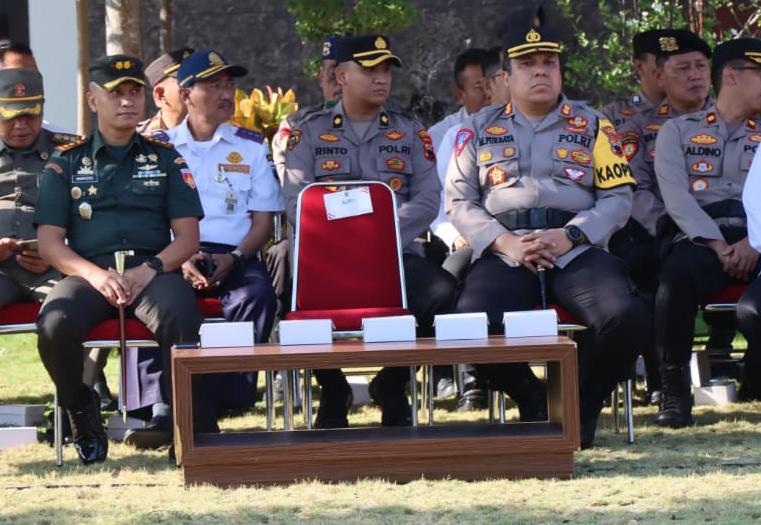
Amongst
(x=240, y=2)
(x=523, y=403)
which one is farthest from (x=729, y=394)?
(x=240, y=2)

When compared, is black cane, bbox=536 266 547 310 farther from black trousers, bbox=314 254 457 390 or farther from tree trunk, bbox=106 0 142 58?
tree trunk, bbox=106 0 142 58

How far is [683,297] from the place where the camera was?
22.0ft

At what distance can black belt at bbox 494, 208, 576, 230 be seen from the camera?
21.3 ft

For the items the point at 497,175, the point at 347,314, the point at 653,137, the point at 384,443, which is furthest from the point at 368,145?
the point at 384,443

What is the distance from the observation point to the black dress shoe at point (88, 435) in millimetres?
6070

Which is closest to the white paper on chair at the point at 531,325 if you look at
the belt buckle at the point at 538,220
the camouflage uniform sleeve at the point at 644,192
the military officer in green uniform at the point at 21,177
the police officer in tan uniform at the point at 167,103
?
the belt buckle at the point at 538,220

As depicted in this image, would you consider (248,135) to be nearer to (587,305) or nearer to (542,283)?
(542,283)

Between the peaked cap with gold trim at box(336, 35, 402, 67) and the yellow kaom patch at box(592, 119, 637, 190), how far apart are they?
104cm

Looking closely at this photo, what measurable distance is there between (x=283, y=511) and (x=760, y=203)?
9.19 feet

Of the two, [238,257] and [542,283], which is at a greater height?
[238,257]

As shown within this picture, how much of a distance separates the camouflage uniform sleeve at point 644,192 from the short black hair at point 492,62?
1.37 metres

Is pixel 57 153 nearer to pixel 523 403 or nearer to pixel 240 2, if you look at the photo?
pixel 523 403

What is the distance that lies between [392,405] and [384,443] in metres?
1.27

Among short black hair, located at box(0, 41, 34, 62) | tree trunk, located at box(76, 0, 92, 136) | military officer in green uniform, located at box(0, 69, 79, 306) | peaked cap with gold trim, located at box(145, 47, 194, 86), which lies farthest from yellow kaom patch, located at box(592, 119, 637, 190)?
tree trunk, located at box(76, 0, 92, 136)
